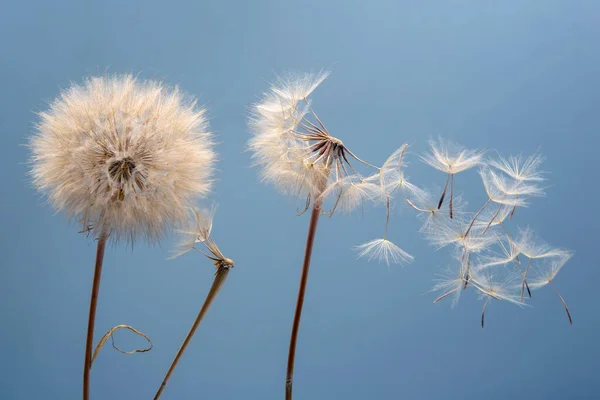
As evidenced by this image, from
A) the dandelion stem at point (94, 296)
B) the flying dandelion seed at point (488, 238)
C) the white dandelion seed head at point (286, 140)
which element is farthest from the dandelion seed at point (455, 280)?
the dandelion stem at point (94, 296)

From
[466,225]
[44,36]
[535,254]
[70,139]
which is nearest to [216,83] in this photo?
[44,36]

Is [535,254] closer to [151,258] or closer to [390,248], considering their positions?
[390,248]

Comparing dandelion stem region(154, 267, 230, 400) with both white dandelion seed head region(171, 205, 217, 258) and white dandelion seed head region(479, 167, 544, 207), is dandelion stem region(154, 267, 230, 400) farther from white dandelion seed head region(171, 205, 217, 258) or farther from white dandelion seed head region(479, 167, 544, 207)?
white dandelion seed head region(479, 167, 544, 207)

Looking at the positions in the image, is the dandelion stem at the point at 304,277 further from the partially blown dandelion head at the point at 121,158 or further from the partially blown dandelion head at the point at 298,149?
the partially blown dandelion head at the point at 121,158

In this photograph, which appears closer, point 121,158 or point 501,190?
point 121,158

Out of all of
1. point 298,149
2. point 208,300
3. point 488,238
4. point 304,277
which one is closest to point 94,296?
point 208,300

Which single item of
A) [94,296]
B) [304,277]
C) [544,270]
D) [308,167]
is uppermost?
[308,167]

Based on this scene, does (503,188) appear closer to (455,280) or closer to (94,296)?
(455,280)

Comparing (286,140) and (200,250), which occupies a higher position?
(286,140)
